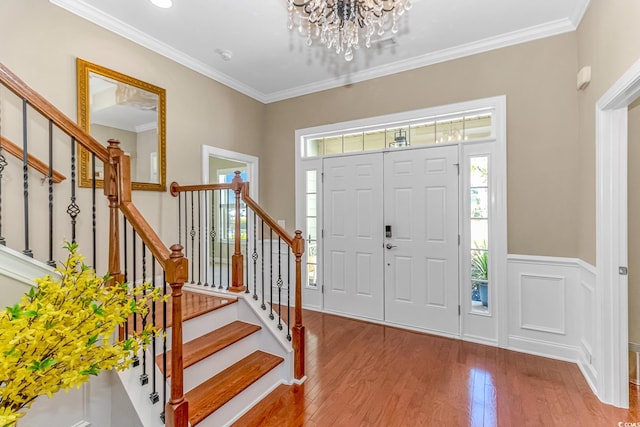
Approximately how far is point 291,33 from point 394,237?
8.08ft

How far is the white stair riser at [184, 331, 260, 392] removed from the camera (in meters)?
2.01

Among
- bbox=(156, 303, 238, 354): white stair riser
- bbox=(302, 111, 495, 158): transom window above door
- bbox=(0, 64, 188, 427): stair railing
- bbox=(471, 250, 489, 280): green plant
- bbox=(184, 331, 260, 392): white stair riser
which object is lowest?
bbox=(184, 331, 260, 392): white stair riser

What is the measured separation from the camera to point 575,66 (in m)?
2.76

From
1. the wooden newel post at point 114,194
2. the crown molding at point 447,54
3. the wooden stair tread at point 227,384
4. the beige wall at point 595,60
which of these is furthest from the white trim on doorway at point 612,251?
the wooden newel post at point 114,194

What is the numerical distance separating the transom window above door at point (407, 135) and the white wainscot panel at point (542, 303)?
1517mm

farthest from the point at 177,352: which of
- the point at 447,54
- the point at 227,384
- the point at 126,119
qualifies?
the point at 447,54

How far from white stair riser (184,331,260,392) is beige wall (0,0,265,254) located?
151 centimetres

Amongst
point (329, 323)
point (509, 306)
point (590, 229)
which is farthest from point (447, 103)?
point (329, 323)

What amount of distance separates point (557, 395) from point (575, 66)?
2.83 meters

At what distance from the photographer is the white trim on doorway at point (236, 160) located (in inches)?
142

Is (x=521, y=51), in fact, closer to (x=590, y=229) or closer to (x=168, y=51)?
(x=590, y=229)

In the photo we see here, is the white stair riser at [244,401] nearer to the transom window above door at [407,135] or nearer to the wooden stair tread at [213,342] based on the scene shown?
the wooden stair tread at [213,342]

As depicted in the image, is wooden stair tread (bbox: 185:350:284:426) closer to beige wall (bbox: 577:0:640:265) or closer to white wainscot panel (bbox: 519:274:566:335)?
white wainscot panel (bbox: 519:274:566:335)

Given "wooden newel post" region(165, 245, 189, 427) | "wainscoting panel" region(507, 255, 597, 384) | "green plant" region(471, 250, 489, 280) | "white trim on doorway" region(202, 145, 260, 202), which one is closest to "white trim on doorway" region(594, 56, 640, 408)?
"wainscoting panel" region(507, 255, 597, 384)
